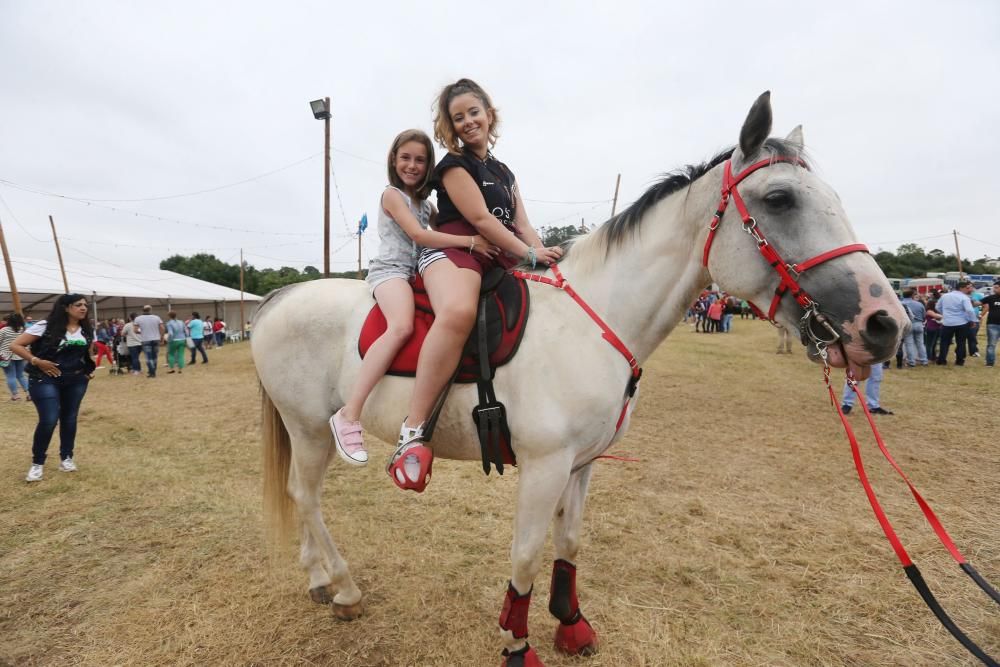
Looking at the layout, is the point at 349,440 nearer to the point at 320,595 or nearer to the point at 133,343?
the point at 320,595

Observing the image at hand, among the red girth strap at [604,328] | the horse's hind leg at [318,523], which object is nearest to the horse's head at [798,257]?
the red girth strap at [604,328]

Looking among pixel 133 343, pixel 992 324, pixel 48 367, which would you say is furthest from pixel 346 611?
pixel 992 324

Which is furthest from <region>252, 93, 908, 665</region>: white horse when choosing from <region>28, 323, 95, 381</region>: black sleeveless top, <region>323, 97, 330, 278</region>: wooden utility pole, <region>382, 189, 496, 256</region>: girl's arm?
<region>323, 97, 330, 278</region>: wooden utility pole

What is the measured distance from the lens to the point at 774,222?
1.69 m

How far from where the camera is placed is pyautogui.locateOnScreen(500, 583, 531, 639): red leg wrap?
85.0 inches

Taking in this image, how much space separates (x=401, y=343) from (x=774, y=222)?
162 cm

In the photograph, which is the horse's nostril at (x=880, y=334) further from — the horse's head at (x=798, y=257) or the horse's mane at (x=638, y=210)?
the horse's mane at (x=638, y=210)

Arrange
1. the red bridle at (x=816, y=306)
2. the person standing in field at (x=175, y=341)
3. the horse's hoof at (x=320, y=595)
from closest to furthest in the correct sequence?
the red bridle at (x=816, y=306) → the horse's hoof at (x=320, y=595) → the person standing in field at (x=175, y=341)

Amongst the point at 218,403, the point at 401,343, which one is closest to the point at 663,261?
the point at 401,343

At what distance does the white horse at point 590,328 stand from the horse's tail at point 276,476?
0.33 m

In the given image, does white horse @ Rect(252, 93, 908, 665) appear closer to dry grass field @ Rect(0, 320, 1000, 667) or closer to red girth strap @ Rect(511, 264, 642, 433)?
red girth strap @ Rect(511, 264, 642, 433)

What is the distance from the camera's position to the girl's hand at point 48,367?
4.60 metres

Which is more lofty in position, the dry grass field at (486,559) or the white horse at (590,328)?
the white horse at (590,328)

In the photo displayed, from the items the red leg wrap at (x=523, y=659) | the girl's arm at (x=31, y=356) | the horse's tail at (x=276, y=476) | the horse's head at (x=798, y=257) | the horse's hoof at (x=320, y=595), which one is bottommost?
the horse's hoof at (x=320, y=595)
